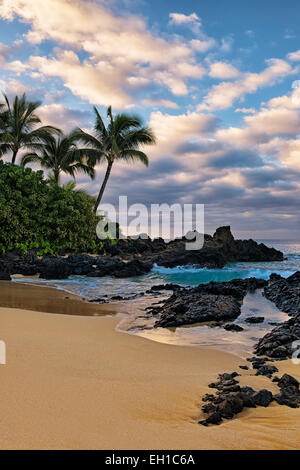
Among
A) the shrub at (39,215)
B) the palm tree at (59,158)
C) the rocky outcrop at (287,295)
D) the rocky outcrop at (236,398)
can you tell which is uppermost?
the palm tree at (59,158)

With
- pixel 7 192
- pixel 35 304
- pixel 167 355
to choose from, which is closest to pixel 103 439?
pixel 167 355

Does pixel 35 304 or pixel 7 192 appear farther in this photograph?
pixel 7 192

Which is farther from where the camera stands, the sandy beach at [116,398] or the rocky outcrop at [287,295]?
Result: the rocky outcrop at [287,295]

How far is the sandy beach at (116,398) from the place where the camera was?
72.7 inches

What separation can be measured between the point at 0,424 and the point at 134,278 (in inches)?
620

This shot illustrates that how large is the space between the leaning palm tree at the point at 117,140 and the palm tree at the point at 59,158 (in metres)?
1.33

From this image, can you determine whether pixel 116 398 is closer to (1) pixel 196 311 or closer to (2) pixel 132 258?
(1) pixel 196 311

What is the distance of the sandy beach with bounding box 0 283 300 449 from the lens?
1847 millimetres

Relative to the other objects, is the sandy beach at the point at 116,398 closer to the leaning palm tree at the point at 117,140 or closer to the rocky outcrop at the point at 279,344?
the rocky outcrop at the point at 279,344

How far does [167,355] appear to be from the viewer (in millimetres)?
4203

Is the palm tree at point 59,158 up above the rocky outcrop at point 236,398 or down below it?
above

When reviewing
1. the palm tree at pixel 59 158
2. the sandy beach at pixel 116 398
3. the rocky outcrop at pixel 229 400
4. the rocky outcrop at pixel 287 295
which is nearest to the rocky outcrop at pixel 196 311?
the rocky outcrop at pixel 287 295

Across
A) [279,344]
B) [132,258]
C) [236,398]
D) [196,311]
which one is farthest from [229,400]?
[132,258]
